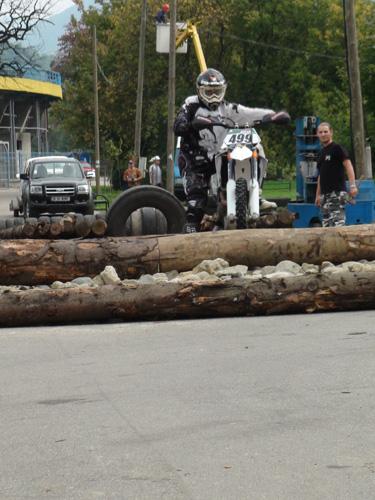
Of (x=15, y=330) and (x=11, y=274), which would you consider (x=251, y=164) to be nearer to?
(x=11, y=274)

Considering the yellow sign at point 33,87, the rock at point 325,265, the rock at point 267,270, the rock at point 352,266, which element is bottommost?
the rock at point 267,270

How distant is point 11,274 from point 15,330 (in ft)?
3.96

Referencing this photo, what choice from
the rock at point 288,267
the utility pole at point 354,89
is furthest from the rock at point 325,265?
the utility pole at point 354,89

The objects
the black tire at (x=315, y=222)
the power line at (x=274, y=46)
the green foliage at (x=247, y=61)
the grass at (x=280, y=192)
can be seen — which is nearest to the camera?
the black tire at (x=315, y=222)

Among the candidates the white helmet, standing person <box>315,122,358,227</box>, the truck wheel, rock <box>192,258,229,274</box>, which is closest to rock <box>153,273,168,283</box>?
rock <box>192,258,229,274</box>

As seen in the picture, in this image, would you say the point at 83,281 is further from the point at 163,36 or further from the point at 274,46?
the point at 274,46

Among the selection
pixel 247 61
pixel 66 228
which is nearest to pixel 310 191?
pixel 66 228

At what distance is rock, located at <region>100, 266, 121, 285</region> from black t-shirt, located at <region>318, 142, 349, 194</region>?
16.9 feet

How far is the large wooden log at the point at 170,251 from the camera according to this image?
1125 centimetres

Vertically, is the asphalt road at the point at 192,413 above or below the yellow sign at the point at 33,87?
below

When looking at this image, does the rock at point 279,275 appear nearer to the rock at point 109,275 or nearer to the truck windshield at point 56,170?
the rock at point 109,275

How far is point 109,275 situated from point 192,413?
174 inches

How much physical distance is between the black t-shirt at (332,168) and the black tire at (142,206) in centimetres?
183

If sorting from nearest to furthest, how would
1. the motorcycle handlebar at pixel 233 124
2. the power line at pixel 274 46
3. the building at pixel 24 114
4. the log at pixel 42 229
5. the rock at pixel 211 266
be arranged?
1. the rock at pixel 211 266
2. the log at pixel 42 229
3. the motorcycle handlebar at pixel 233 124
4. the power line at pixel 274 46
5. the building at pixel 24 114
